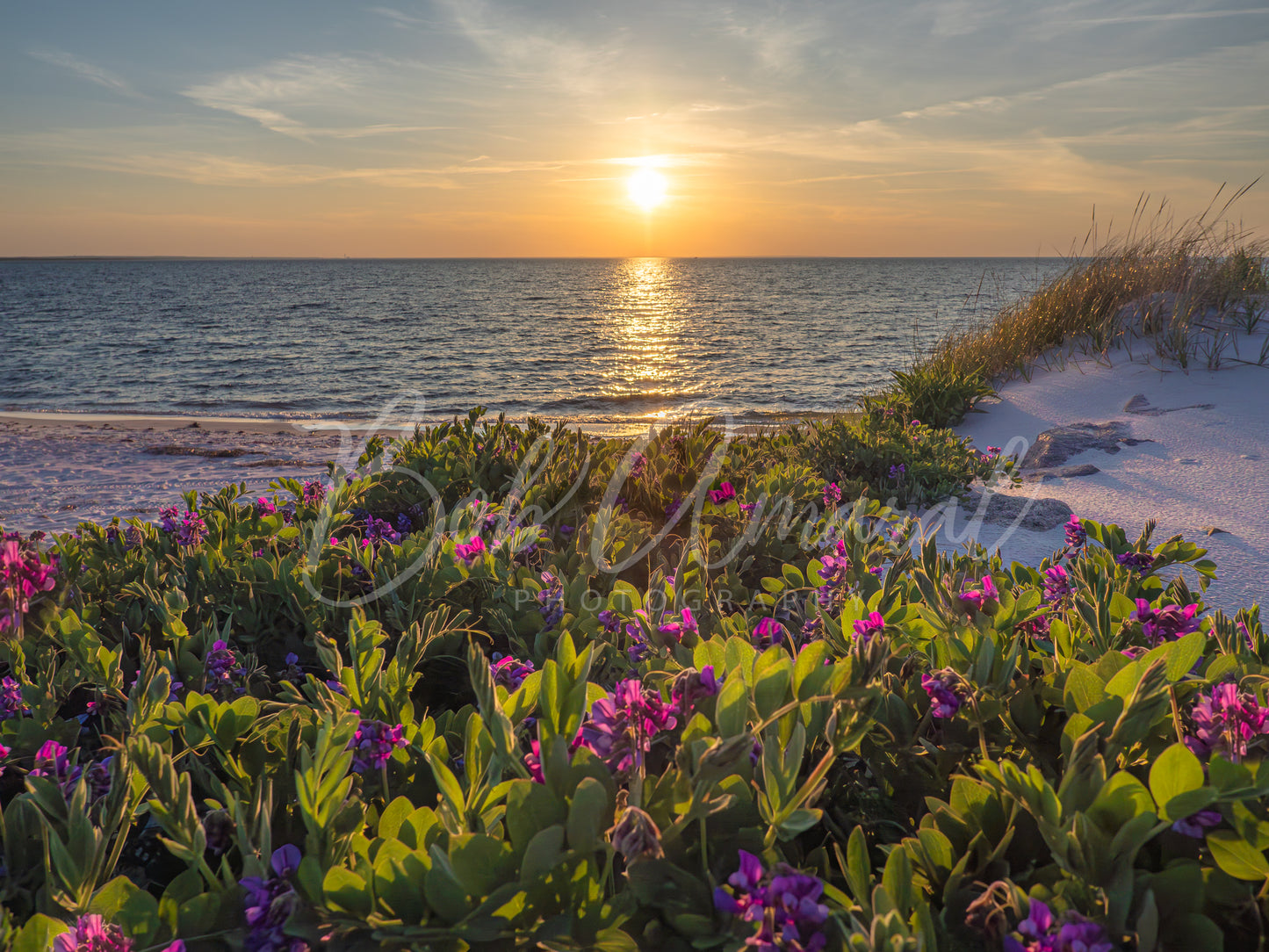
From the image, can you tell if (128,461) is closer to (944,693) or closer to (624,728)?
(624,728)

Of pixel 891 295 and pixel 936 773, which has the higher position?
pixel 891 295

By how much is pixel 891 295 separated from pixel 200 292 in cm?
7683

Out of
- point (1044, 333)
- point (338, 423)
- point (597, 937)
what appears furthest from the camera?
point (338, 423)

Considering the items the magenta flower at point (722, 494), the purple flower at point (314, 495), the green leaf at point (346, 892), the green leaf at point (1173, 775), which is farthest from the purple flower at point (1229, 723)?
the purple flower at point (314, 495)

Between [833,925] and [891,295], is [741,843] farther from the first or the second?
[891,295]

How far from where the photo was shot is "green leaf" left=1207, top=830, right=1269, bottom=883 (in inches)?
32.8

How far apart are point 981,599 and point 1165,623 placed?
353mm

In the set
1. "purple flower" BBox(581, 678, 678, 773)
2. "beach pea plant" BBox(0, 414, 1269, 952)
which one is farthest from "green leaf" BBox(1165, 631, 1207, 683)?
"purple flower" BBox(581, 678, 678, 773)

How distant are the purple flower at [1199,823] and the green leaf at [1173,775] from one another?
30 millimetres

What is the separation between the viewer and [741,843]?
39.0 inches

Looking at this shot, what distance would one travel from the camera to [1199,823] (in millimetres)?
893

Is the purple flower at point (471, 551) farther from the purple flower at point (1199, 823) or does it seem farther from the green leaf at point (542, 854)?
the purple flower at point (1199, 823)

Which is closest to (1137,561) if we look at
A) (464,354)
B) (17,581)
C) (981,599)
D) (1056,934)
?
(981,599)

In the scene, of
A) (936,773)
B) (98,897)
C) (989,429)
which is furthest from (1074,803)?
(989,429)
